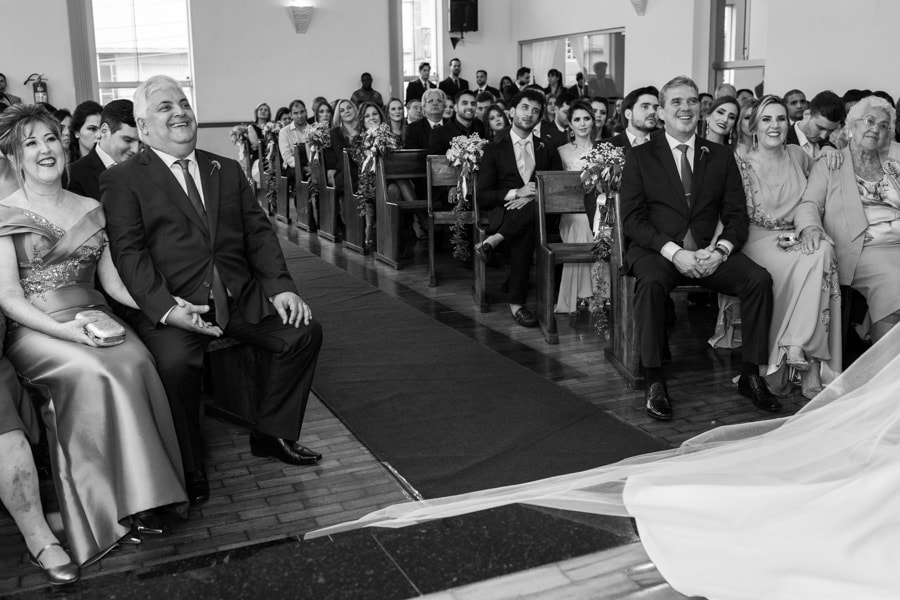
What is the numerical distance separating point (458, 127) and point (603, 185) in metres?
4.16

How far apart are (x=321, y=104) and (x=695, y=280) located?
7.46 m

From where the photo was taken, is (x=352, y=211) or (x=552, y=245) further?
(x=352, y=211)

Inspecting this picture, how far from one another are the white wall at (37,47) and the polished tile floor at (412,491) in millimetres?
12047

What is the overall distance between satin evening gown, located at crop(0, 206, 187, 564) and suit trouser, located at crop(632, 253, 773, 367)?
2197mm

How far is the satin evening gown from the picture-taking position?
2.85 meters

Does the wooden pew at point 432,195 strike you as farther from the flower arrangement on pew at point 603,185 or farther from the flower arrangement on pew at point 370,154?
the flower arrangement on pew at point 603,185

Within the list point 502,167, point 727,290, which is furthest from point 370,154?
point 727,290

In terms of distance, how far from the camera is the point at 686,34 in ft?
43.1

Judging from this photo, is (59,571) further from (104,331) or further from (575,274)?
(575,274)

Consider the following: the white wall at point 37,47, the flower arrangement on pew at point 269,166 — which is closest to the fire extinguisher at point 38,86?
the white wall at point 37,47

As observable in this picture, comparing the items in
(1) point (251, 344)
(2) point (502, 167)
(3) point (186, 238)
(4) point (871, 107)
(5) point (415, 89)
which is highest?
(5) point (415, 89)

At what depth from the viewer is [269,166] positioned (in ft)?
40.0

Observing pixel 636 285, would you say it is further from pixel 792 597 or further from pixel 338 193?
pixel 338 193

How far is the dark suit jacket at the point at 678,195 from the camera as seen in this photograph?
4633mm
